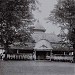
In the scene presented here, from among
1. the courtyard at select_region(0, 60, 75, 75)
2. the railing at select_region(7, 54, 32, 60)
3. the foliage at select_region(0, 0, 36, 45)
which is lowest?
the railing at select_region(7, 54, 32, 60)

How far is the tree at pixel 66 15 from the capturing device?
4072cm

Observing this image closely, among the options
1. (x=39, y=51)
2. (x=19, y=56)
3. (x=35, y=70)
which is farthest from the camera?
(x=39, y=51)

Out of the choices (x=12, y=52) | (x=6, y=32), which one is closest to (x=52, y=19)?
(x=12, y=52)

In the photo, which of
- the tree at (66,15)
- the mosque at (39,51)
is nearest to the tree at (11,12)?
the tree at (66,15)

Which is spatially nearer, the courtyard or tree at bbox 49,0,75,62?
the courtyard

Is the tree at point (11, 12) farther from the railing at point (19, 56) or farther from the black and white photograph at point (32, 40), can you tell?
the railing at point (19, 56)

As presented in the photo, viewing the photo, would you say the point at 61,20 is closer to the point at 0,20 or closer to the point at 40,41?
the point at 40,41

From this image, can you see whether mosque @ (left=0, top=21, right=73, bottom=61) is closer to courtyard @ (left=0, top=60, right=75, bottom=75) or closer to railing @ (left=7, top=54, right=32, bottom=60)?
railing @ (left=7, top=54, right=32, bottom=60)

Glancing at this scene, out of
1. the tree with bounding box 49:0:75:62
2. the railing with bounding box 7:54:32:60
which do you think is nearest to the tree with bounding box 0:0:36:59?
the tree with bounding box 49:0:75:62

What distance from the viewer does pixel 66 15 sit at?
4191 cm

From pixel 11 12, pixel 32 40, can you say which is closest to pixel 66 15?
pixel 32 40

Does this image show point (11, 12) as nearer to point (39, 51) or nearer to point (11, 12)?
point (11, 12)

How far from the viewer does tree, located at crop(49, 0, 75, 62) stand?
4072 cm

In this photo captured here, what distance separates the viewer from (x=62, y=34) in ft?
149
